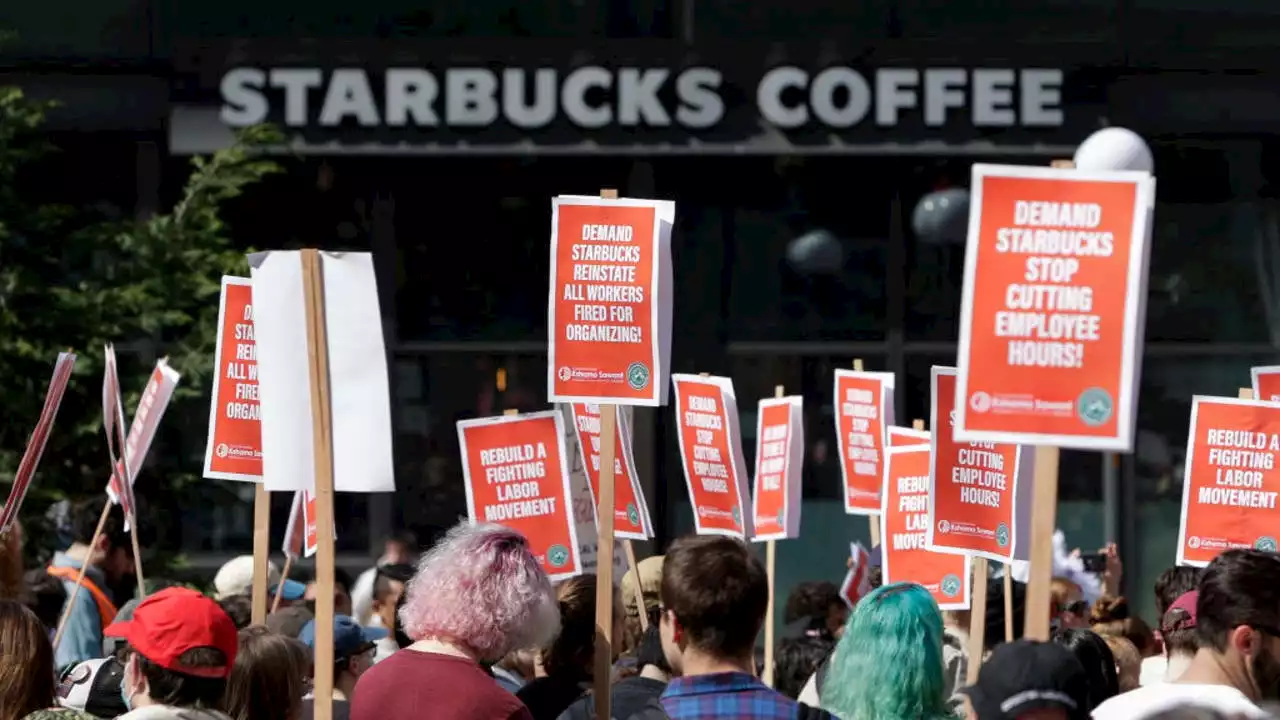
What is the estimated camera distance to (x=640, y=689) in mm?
5281

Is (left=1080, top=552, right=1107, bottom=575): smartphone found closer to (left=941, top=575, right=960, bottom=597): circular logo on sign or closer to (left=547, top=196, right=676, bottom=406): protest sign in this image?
(left=941, top=575, right=960, bottom=597): circular logo on sign

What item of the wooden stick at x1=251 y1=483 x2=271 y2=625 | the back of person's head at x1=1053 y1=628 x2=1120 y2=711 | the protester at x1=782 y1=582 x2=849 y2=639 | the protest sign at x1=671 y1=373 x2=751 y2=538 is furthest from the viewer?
the protester at x1=782 y1=582 x2=849 y2=639

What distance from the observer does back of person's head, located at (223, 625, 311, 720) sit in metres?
5.42

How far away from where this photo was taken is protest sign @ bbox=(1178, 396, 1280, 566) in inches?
298

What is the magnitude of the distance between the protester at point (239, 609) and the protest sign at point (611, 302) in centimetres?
184

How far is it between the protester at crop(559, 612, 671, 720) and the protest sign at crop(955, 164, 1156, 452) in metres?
1.11

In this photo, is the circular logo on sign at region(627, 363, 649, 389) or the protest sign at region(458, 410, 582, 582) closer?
the circular logo on sign at region(627, 363, 649, 389)

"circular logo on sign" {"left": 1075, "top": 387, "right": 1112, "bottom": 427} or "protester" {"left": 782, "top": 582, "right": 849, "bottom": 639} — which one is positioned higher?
"circular logo on sign" {"left": 1075, "top": 387, "right": 1112, "bottom": 427}

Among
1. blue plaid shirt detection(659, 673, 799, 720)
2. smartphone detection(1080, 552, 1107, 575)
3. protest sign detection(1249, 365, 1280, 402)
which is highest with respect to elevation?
protest sign detection(1249, 365, 1280, 402)

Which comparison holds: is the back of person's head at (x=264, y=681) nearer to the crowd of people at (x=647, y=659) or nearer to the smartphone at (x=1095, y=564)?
the crowd of people at (x=647, y=659)

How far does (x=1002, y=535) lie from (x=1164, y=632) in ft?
5.11

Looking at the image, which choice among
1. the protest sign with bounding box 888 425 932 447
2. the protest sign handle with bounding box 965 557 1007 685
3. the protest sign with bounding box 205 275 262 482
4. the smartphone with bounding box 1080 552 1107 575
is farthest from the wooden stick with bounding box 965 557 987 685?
the smartphone with bounding box 1080 552 1107 575

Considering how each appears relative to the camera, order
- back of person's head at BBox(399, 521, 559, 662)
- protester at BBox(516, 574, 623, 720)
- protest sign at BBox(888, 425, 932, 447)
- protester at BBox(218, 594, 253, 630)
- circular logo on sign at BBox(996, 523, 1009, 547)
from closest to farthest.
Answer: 1. back of person's head at BBox(399, 521, 559, 662)
2. protester at BBox(516, 574, 623, 720)
3. circular logo on sign at BBox(996, 523, 1009, 547)
4. protester at BBox(218, 594, 253, 630)
5. protest sign at BBox(888, 425, 932, 447)

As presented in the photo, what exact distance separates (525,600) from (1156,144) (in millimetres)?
11425
